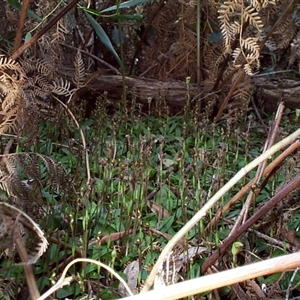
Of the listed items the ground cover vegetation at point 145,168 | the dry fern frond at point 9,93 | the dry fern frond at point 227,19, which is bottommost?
the ground cover vegetation at point 145,168

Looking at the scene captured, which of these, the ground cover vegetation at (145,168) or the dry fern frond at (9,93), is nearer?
the ground cover vegetation at (145,168)

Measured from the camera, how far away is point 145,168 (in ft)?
4.75

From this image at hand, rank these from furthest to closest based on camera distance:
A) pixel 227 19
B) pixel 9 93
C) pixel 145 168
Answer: pixel 145 168, pixel 227 19, pixel 9 93

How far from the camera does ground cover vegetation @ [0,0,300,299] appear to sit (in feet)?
3.34

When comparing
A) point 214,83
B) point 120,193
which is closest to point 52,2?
point 120,193

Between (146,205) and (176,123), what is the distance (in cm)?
80

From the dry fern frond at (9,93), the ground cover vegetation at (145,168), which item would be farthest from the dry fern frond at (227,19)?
the dry fern frond at (9,93)

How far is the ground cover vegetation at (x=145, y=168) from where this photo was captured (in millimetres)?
1019

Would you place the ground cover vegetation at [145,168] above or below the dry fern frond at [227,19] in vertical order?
below

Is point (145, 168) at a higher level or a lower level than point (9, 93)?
lower

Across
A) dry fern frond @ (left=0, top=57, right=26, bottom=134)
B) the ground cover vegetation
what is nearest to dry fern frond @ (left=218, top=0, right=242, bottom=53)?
the ground cover vegetation

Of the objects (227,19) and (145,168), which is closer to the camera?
(227,19)

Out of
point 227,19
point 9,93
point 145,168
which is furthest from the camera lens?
point 145,168

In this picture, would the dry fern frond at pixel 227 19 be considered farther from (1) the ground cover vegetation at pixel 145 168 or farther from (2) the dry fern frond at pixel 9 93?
(2) the dry fern frond at pixel 9 93
